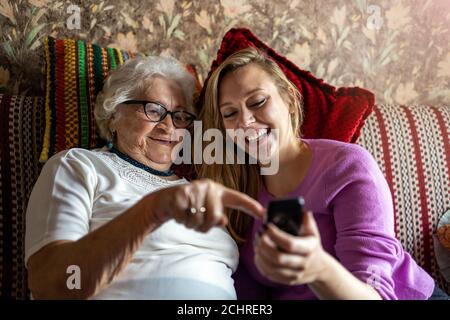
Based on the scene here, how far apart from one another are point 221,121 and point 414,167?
2.27 ft

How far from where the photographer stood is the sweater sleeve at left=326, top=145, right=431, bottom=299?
3.58ft

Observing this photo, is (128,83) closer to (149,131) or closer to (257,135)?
(149,131)

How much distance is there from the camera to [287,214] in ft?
2.45

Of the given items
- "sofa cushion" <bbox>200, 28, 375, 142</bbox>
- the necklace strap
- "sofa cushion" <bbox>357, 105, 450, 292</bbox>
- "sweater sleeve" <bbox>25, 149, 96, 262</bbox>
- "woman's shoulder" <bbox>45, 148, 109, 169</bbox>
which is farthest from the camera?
"sofa cushion" <bbox>357, 105, 450, 292</bbox>

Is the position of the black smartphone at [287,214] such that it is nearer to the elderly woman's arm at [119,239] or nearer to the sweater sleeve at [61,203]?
the elderly woman's arm at [119,239]

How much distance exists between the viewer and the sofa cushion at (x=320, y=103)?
147cm

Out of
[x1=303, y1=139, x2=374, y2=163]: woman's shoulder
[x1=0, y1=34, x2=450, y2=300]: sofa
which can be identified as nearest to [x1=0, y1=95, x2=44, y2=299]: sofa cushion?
[x1=0, y1=34, x2=450, y2=300]: sofa

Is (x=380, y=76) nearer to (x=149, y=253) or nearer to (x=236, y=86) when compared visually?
(x=236, y=86)

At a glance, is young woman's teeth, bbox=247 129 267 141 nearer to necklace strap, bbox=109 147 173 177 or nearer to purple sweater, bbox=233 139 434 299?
purple sweater, bbox=233 139 434 299

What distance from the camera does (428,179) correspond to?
1608 mm

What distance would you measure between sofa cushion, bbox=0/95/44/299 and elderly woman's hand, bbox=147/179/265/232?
72 centimetres

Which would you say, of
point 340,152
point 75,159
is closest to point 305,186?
point 340,152

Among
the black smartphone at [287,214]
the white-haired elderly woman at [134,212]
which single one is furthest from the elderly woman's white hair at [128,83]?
the black smartphone at [287,214]
